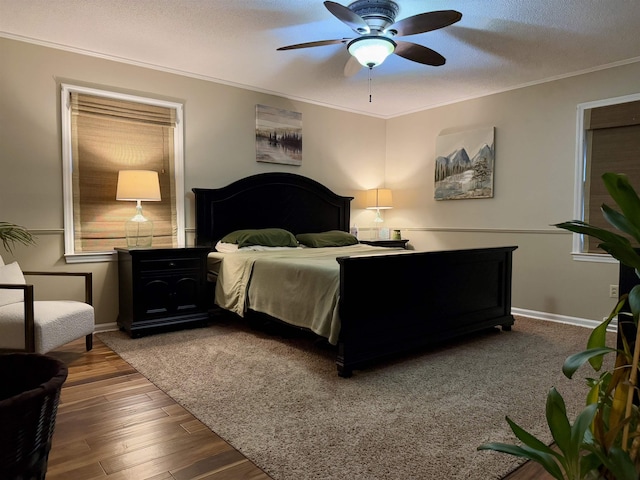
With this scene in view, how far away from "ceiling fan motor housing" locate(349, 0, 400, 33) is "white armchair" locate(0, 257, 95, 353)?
266cm

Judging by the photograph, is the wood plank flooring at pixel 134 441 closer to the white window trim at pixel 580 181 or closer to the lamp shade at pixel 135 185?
the lamp shade at pixel 135 185

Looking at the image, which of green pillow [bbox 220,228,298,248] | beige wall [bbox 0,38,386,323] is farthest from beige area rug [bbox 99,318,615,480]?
beige wall [bbox 0,38,386,323]

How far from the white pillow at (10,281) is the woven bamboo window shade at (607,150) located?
4.58m

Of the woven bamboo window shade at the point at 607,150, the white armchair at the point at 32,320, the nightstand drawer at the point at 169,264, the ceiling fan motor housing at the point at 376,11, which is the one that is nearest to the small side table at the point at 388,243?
the woven bamboo window shade at the point at 607,150

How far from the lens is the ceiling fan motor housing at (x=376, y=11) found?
2754 millimetres

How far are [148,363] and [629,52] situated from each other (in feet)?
14.7

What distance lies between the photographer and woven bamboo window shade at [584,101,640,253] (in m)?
3.74

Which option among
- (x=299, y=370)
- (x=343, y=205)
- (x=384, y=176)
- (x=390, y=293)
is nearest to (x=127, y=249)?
(x=299, y=370)

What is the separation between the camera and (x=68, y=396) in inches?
94.0

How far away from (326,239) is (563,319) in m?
2.48

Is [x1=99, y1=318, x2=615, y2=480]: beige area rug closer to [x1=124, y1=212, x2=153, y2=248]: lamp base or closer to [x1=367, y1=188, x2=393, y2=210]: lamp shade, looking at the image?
[x1=124, y1=212, x2=153, y2=248]: lamp base

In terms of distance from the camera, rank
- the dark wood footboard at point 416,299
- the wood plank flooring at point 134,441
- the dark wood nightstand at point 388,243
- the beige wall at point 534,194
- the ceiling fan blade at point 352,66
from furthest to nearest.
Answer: the dark wood nightstand at point 388,243 → the beige wall at point 534,194 → the ceiling fan blade at point 352,66 → the dark wood footboard at point 416,299 → the wood plank flooring at point 134,441

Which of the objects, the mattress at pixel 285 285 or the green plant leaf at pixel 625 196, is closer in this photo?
the green plant leaf at pixel 625 196

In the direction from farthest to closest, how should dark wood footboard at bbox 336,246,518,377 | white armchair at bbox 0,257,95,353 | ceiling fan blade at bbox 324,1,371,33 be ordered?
dark wood footboard at bbox 336,246,518,377 < white armchair at bbox 0,257,95,353 < ceiling fan blade at bbox 324,1,371,33
